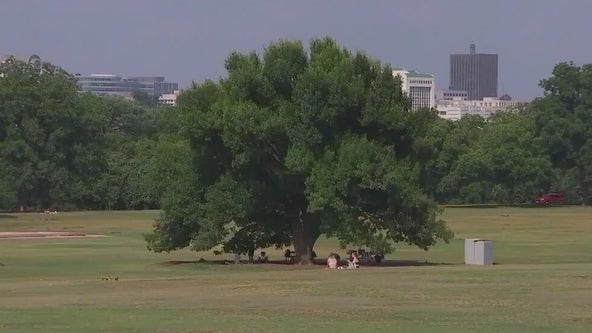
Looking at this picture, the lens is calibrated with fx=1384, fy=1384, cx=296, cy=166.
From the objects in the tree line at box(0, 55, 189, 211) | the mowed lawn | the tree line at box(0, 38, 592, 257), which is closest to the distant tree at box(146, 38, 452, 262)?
the tree line at box(0, 38, 592, 257)

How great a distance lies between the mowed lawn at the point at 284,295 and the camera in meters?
26.8

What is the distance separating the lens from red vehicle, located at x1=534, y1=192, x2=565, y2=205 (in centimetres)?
14599

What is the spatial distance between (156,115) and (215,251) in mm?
114411

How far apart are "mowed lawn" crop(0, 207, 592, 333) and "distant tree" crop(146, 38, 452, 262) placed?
204cm

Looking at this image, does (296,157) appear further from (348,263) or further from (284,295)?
(284,295)

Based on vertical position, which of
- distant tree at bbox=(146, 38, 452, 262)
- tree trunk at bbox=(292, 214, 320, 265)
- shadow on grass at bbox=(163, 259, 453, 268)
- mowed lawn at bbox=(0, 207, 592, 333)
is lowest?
mowed lawn at bbox=(0, 207, 592, 333)

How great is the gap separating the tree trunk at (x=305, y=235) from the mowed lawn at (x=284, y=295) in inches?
97.5

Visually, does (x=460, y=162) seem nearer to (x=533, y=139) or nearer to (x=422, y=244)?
(x=533, y=139)

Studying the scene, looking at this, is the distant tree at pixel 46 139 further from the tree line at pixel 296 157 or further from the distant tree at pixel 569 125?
the tree line at pixel 296 157

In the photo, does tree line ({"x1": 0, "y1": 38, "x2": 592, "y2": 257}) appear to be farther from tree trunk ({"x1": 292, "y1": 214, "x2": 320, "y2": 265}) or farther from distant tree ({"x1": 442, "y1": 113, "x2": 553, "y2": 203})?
distant tree ({"x1": 442, "y1": 113, "x2": 553, "y2": 203})

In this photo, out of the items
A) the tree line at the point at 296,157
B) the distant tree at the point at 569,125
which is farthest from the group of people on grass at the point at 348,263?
the distant tree at the point at 569,125

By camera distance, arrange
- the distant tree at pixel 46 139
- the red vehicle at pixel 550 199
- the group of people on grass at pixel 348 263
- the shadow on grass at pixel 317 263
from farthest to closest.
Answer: the red vehicle at pixel 550 199 < the distant tree at pixel 46 139 < the shadow on grass at pixel 317 263 < the group of people on grass at pixel 348 263

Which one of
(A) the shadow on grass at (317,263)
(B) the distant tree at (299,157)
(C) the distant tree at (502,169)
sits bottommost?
(A) the shadow on grass at (317,263)

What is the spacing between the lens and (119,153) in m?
138
